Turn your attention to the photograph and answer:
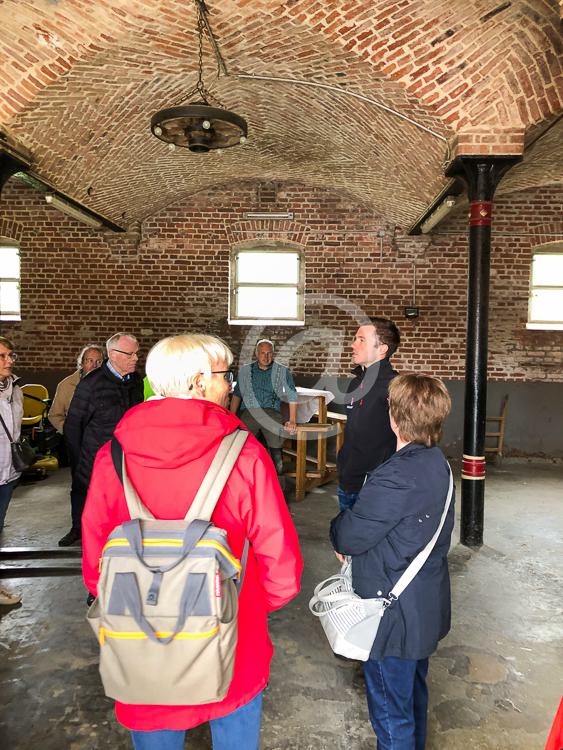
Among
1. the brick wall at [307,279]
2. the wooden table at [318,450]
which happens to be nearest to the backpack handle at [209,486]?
the wooden table at [318,450]

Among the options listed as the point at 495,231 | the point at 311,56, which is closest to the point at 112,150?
the point at 311,56

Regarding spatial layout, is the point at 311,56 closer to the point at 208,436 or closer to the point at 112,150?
the point at 112,150

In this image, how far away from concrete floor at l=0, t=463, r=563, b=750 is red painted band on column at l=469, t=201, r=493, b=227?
2689 millimetres

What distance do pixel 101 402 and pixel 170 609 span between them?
2.69 meters

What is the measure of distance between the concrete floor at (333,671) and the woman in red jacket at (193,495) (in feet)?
3.64

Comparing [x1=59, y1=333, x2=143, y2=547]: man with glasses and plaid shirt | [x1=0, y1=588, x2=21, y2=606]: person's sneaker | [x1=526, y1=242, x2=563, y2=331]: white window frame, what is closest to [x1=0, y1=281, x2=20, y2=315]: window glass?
[x1=59, y1=333, x2=143, y2=547]: man with glasses and plaid shirt

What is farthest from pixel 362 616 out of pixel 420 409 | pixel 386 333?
pixel 386 333

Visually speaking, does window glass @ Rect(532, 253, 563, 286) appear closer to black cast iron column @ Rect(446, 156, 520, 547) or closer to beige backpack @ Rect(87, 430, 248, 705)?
black cast iron column @ Rect(446, 156, 520, 547)

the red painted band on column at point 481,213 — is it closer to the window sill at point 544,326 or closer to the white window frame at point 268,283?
the white window frame at point 268,283

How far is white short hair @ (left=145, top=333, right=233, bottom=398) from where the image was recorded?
4.75 ft

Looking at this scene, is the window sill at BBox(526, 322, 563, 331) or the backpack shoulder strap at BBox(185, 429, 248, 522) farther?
the window sill at BBox(526, 322, 563, 331)

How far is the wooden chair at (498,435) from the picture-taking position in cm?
811

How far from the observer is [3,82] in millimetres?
4535

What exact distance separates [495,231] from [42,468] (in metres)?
6.82
